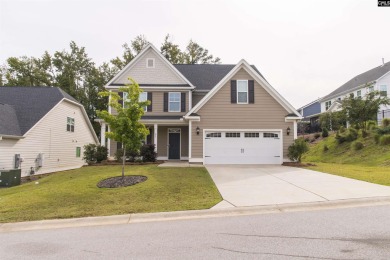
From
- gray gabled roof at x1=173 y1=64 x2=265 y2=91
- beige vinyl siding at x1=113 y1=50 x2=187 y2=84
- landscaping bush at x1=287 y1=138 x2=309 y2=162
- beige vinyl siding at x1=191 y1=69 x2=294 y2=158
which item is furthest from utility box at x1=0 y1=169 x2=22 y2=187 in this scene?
landscaping bush at x1=287 y1=138 x2=309 y2=162

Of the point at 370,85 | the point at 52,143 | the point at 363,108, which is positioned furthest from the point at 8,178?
the point at 370,85

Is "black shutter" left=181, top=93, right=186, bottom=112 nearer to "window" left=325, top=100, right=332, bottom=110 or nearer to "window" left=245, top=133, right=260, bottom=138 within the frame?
"window" left=245, top=133, right=260, bottom=138

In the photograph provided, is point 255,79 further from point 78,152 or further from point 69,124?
point 78,152

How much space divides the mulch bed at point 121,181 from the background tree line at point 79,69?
26209 millimetres

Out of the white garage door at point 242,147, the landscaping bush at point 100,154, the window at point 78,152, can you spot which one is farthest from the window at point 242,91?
the window at point 78,152

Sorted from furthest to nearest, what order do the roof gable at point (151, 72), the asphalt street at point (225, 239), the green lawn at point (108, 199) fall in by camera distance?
the roof gable at point (151, 72), the green lawn at point (108, 199), the asphalt street at point (225, 239)

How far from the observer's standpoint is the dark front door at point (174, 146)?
1989 centimetres

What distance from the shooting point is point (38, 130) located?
18.6 m

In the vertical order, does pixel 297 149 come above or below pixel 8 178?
above

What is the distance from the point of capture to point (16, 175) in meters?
14.3

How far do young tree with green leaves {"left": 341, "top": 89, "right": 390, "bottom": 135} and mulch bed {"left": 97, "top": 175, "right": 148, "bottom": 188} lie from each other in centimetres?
1879

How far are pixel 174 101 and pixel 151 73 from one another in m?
2.86

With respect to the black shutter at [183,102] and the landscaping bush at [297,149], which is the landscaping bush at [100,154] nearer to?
the black shutter at [183,102]

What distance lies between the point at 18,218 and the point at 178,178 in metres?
5.63
